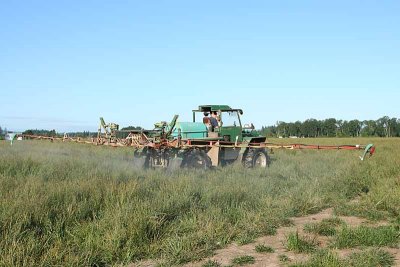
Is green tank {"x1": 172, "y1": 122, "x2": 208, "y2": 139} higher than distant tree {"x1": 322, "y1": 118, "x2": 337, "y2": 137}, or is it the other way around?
distant tree {"x1": 322, "y1": 118, "x2": 337, "y2": 137}

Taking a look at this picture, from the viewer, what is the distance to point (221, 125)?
15.7 meters

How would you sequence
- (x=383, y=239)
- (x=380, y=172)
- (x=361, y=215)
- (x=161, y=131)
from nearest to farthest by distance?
(x=383, y=239) → (x=361, y=215) → (x=380, y=172) → (x=161, y=131)

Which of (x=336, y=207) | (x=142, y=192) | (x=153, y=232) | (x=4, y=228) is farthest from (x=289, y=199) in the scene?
(x=4, y=228)

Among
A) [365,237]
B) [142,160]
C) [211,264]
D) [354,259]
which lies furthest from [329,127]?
[211,264]

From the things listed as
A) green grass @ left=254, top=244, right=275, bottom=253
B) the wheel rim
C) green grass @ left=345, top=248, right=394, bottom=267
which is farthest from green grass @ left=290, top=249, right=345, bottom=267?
the wheel rim

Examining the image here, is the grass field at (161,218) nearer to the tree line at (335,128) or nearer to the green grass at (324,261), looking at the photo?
the green grass at (324,261)

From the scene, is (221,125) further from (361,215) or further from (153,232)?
(153,232)

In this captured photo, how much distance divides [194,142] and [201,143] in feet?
1.12

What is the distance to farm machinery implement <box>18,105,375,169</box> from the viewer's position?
1402 centimetres

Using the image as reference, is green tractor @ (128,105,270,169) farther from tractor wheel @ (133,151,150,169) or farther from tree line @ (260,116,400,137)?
tree line @ (260,116,400,137)

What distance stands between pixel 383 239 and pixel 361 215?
1.93 meters

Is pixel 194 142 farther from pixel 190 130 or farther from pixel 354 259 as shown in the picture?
pixel 354 259

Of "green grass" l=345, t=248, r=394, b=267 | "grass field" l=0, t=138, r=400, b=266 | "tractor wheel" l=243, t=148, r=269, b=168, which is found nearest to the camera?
"green grass" l=345, t=248, r=394, b=267

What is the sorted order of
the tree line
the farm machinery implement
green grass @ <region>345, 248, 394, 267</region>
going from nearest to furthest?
green grass @ <region>345, 248, 394, 267</region>
the farm machinery implement
the tree line
